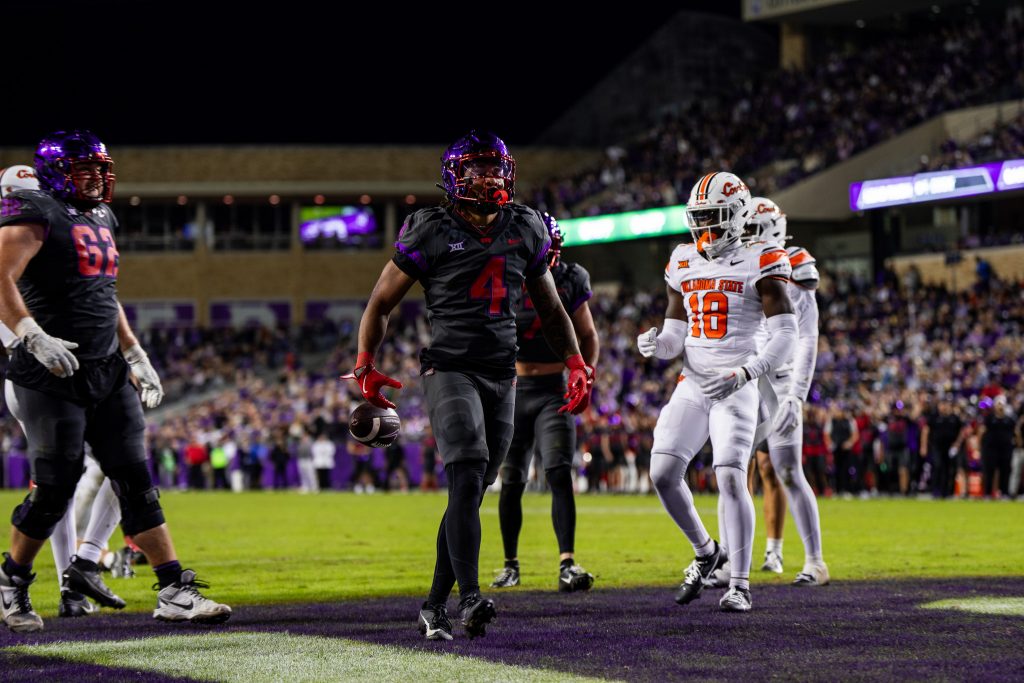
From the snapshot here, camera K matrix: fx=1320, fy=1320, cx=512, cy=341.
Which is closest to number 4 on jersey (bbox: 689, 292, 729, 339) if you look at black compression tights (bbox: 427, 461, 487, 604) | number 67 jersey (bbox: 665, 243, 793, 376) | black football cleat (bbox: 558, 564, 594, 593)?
number 67 jersey (bbox: 665, 243, 793, 376)

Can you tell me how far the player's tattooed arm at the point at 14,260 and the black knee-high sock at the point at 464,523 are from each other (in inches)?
83.7

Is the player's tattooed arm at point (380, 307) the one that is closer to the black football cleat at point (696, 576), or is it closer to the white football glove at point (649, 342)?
the white football glove at point (649, 342)

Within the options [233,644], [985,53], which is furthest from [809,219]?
[233,644]

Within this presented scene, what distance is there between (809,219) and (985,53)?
6.01 m

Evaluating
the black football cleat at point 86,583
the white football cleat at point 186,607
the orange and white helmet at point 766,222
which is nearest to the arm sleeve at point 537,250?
the white football cleat at point 186,607

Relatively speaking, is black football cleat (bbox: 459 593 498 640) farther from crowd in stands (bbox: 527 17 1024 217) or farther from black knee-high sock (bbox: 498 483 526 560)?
crowd in stands (bbox: 527 17 1024 217)

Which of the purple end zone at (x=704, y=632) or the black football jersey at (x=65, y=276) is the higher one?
the black football jersey at (x=65, y=276)

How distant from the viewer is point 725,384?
6.92 metres

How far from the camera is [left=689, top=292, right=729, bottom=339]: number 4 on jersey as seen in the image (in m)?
7.36

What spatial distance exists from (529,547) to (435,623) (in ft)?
19.3

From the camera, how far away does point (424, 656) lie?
532cm

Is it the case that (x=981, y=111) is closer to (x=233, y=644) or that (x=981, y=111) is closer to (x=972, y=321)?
(x=972, y=321)

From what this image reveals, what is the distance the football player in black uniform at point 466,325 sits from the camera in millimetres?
5824

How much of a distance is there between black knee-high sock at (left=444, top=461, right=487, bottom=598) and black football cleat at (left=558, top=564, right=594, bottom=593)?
2.08m
